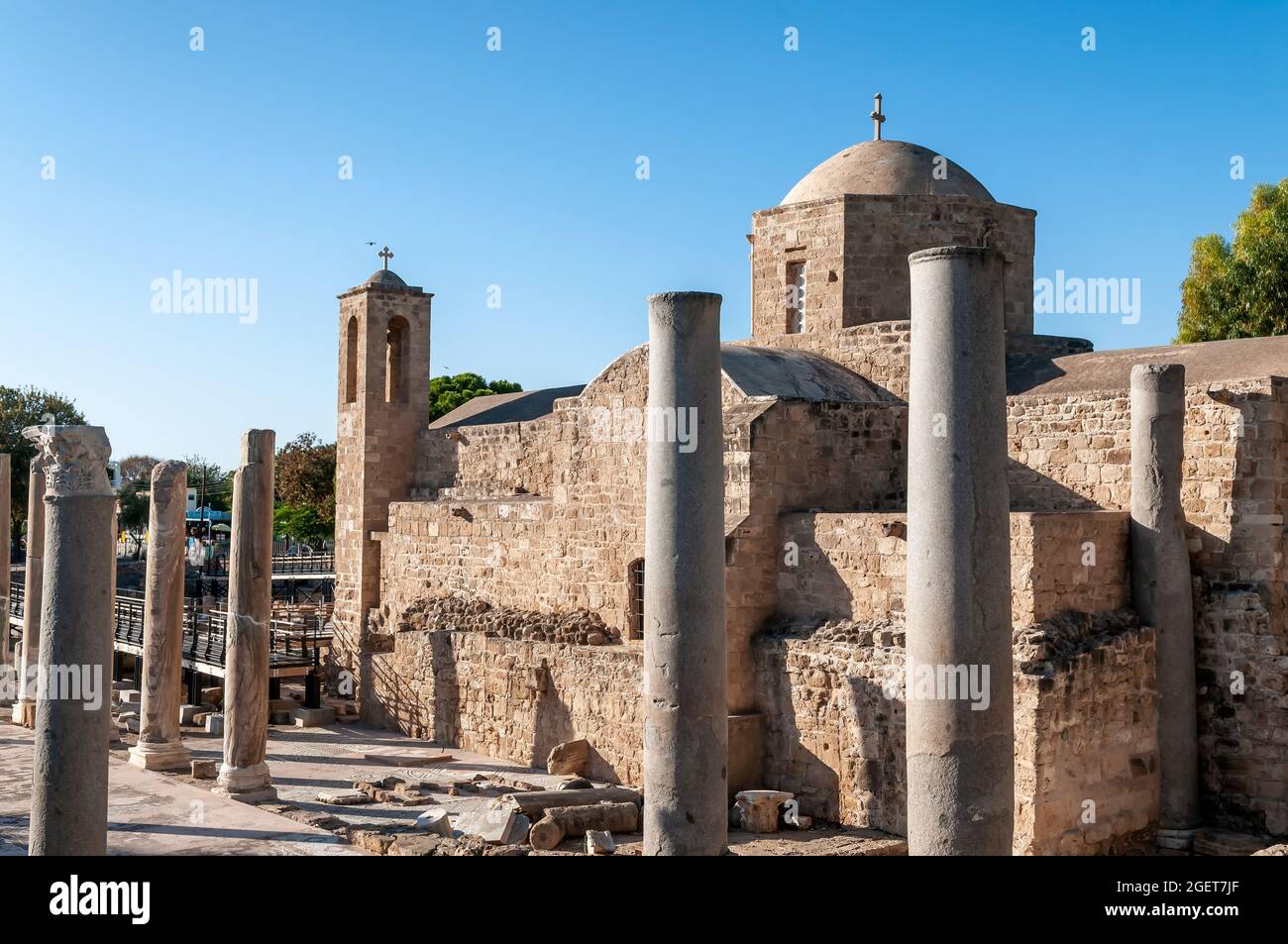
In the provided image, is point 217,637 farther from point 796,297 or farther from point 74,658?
point 74,658

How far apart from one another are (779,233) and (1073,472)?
663cm

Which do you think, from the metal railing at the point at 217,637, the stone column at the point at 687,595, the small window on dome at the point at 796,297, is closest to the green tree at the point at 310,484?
the metal railing at the point at 217,637

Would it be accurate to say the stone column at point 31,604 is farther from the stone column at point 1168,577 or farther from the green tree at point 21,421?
the green tree at point 21,421

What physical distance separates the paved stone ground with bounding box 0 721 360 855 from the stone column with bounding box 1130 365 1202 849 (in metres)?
7.84

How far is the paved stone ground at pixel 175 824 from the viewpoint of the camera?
1112cm

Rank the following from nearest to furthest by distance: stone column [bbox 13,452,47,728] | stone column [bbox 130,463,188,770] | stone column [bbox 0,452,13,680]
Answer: stone column [bbox 130,463,188,770] → stone column [bbox 13,452,47,728] → stone column [bbox 0,452,13,680]

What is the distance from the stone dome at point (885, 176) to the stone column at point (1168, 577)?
6.90 meters

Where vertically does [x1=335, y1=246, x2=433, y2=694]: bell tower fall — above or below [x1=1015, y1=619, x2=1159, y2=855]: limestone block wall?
above

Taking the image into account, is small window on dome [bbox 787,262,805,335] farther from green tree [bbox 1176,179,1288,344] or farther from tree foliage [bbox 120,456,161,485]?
tree foliage [bbox 120,456,161,485]

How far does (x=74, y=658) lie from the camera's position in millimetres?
7320

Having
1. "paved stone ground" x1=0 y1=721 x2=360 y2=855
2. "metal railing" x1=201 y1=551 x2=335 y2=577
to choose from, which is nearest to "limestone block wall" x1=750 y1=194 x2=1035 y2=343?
"paved stone ground" x1=0 y1=721 x2=360 y2=855

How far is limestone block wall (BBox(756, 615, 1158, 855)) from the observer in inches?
468

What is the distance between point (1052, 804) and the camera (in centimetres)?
1193
